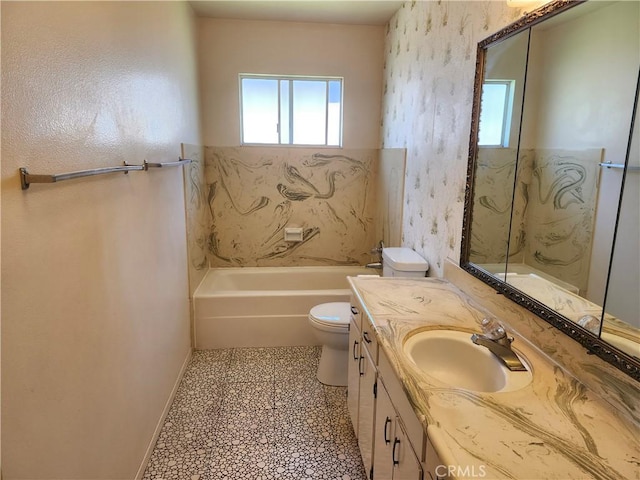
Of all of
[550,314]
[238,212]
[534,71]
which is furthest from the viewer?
[238,212]

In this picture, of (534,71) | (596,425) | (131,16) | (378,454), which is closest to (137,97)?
(131,16)

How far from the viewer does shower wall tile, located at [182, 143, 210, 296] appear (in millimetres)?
3012

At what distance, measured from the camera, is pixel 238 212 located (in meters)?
3.81

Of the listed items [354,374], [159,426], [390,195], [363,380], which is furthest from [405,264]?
[159,426]

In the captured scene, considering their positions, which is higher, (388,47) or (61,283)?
(388,47)

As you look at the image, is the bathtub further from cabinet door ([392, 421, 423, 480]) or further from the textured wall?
cabinet door ([392, 421, 423, 480])

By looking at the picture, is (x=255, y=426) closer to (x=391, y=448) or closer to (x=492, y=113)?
(x=391, y=448)

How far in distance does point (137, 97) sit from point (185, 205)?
3.71 ft

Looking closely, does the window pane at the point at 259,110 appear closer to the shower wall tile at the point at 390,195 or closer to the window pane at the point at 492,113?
the shower wall tile at the point at 390,195

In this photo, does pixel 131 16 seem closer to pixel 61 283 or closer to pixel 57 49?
pixel 57 49

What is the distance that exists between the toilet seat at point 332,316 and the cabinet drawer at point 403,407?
998mm

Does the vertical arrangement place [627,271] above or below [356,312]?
above

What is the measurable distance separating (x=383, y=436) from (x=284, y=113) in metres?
3.09

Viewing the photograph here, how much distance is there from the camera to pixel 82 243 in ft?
4.36
